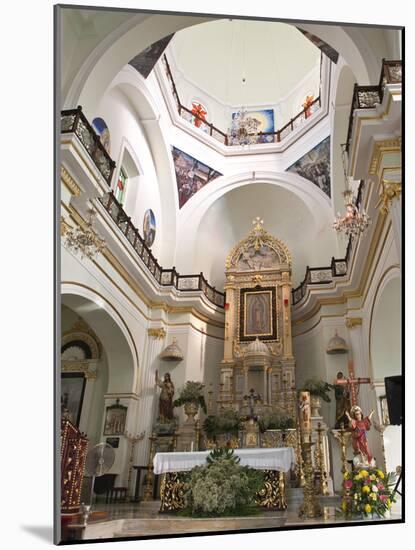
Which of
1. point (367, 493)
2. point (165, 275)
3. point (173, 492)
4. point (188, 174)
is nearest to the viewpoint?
point (367, 493)

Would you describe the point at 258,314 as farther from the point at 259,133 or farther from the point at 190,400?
the point at 259,133

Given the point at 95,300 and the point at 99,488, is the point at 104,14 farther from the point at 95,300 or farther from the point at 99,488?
the point at 99,488

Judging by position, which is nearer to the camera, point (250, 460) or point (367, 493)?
point (367, 493)

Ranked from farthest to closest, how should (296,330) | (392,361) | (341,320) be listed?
(296,330)
(341,320)
(392,361)

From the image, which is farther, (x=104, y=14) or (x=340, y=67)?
(x=340, y=67)

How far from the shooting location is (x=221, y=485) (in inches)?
216

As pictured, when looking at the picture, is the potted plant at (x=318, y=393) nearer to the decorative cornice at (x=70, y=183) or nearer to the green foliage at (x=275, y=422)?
the green foliage at (x=275, y=422)

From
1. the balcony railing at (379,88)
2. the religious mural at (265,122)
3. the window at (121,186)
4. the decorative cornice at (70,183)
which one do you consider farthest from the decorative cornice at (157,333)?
the balcony railing at (379,88)

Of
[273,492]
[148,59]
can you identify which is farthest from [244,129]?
[273,492]

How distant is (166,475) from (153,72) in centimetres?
784

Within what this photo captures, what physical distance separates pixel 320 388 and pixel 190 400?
2654mm

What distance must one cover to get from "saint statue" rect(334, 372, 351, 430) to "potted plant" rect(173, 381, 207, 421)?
2.72 meters

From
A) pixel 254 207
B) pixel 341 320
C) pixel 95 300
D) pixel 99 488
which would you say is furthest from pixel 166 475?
pixel 254 207

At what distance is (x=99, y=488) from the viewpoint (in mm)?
7988
